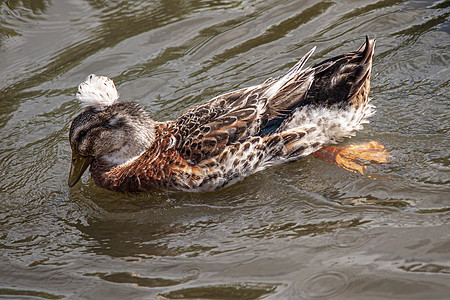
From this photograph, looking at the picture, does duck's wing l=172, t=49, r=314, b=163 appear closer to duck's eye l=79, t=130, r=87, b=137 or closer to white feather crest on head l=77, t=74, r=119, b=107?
white feather crest on head l=77, t=74, r=119, b=107

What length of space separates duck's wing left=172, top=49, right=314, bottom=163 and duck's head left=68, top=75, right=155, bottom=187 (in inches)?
19.2

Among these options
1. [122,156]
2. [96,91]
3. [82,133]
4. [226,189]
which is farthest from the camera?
[122,156]

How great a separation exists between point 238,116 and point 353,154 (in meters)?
1.62

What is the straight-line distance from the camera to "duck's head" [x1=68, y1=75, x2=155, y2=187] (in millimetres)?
6301

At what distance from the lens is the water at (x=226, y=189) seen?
195 inches

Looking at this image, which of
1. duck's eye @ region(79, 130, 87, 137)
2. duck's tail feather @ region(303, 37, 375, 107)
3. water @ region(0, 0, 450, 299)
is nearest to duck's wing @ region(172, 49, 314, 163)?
duck's tail feather @ region(303, 37, 375, 107)

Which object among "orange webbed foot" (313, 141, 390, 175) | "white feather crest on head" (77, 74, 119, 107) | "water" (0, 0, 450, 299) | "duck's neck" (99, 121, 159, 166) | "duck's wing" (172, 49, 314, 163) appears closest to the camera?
"water" (0, 0, 450, 299)

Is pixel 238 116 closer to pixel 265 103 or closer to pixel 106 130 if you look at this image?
pixel 265 103

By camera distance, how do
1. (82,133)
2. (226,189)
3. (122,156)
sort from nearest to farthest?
1. (82,133)
2. (226,189)
3. (122,156)

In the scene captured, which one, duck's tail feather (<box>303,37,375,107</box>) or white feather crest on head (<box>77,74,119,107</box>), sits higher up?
white feather crest on head (<box>77,74,119,107</box>)

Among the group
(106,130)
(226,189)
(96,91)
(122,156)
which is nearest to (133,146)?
(122,156)

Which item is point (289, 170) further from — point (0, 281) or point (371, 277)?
point (0, 281)

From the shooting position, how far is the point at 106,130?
654cm

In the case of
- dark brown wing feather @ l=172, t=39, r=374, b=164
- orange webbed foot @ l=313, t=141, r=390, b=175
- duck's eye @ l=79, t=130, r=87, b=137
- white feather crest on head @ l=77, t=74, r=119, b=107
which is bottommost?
orange webbed foot @ l=313, t=141, r=390, b=175
